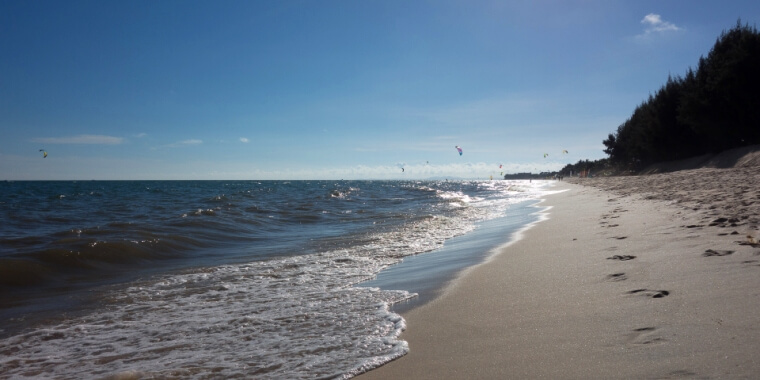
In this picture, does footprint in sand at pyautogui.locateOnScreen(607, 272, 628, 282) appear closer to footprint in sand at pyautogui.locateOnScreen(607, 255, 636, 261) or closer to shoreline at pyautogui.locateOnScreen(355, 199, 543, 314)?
footprint in sand at pyautogui.locateOnScreen(607, 255, 636, 261)

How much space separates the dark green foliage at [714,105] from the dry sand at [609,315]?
88.7ft

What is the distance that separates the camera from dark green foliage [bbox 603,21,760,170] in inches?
1013

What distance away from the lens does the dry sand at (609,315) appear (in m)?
2.31

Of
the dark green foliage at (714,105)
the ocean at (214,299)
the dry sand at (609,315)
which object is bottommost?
the ocean at (214,299)

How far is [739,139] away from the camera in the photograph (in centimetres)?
2791

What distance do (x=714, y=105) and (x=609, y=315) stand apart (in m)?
33.0

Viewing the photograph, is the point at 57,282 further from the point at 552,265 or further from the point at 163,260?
the point at 552,265

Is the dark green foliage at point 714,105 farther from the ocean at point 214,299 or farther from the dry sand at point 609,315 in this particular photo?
the dry sand at point 609,315

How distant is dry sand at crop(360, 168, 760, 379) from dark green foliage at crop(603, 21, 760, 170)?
2704cm

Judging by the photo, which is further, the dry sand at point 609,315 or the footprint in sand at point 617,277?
the footprint in sand at point 617,277

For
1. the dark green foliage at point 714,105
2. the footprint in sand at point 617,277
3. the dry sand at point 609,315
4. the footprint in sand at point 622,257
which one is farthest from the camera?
the dark green foliage at point 714,105

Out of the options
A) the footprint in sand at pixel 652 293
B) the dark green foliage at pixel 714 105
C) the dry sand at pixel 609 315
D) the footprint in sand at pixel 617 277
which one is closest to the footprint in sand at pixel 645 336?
the dry sand at pixel 609 315

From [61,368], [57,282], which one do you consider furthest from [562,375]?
[57,282]

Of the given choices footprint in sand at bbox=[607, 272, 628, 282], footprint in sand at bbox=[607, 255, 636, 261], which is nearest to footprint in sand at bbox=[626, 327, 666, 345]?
footprint in sand at bbox=[607, 272, 628, 282]
